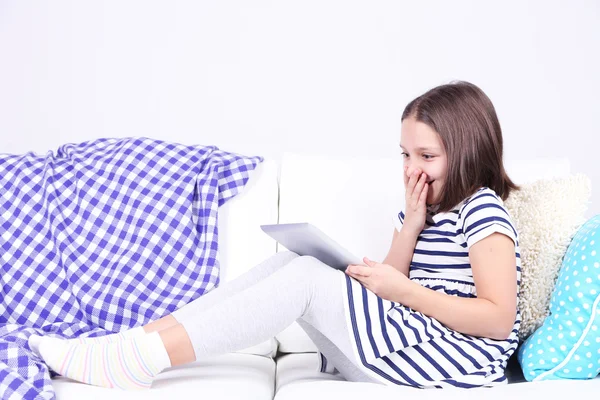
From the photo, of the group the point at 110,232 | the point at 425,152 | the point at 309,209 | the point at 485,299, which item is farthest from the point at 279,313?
the point at 110,232

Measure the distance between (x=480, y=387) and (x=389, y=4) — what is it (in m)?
Result: 1.44

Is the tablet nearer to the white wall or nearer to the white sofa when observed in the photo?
the white sofa

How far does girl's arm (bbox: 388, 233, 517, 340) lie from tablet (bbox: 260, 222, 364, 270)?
132mm

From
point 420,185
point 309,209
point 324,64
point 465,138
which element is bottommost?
point 309,209

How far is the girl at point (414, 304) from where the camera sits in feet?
3.88

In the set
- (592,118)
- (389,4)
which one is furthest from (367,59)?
(592,118)

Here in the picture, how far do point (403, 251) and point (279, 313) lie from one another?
426mm

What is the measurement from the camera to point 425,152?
1455 millimetres

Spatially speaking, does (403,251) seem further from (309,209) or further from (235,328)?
(235,328)

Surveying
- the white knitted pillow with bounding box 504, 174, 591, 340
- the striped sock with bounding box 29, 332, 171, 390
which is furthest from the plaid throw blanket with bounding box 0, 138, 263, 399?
the white knitted pillow with bounding box 504, 174, 591, 340

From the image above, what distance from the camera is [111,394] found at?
114 cm

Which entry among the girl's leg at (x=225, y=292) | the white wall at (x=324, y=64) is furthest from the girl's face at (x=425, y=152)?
the white wall at (x=324, y=64)

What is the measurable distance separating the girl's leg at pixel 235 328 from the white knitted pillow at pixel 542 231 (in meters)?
0.43

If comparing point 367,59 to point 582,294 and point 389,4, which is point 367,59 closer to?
point 389,4
